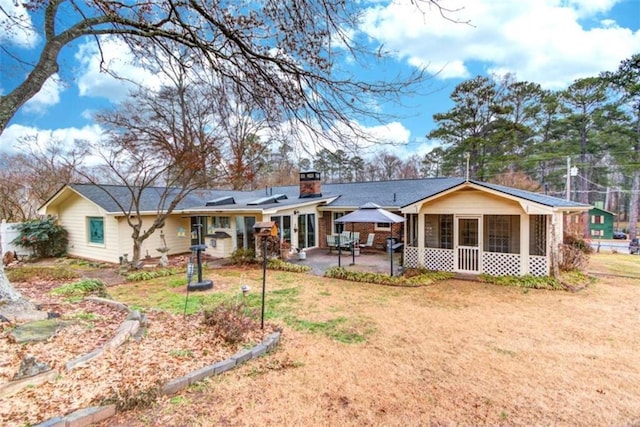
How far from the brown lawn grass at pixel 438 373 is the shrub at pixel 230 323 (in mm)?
594

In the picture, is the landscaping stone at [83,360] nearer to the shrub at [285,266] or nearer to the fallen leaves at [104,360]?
the fallen leaves at [104,360]

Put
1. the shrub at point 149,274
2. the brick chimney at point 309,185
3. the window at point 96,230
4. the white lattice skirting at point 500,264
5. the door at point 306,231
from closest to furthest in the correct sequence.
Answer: the white lattice skirting at point 500,264 → the shrub at point 149,274 → the window at point 96,230 → the door at point 306,231 → the brick chimney at point 309,185

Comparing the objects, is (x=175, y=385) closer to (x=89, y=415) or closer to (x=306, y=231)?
(x=89, y=415)

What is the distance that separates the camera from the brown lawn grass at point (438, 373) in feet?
10.0

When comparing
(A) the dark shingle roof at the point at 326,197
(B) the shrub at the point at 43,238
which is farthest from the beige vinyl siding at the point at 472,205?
(B) the shrub at the point at 43,238

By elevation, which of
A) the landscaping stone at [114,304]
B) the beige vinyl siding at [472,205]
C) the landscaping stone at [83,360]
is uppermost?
the beige vinyl siding at [472,205]

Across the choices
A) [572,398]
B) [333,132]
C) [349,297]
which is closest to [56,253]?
[349,297]

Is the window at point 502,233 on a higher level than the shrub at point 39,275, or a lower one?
higher

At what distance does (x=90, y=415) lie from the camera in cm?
276

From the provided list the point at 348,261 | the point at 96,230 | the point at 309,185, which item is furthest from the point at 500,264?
the point at 96,230

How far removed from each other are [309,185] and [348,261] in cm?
520

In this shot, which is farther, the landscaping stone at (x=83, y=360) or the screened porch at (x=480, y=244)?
the screened porch at (x=480, y=244)

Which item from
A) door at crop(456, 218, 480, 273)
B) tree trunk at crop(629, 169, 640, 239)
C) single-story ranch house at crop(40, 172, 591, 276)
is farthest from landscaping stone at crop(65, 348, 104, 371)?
tree trunk at crop(629, 169, 640, 239)

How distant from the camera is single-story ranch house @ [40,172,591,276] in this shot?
9.01 m
